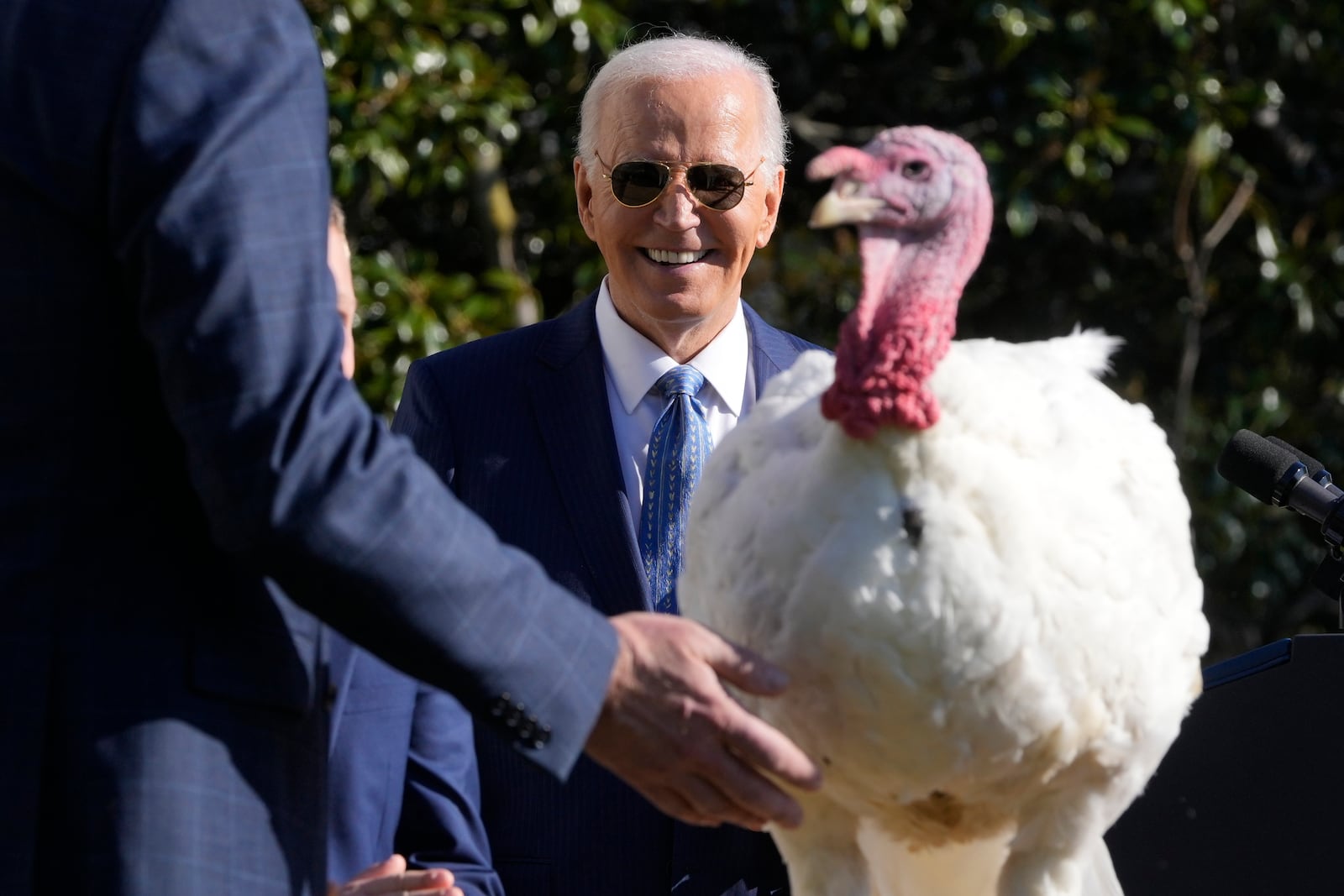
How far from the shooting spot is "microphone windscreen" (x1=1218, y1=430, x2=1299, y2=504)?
2.25 metres

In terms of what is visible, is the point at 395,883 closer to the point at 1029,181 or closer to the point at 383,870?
the point at 383,870

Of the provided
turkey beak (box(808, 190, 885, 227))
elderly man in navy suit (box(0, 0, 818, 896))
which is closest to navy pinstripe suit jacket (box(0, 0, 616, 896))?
elderly man in navy suit (box(0, 0, 818, 896))

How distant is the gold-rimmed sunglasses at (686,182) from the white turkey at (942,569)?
729 millimetres

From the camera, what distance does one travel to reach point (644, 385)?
8.27ft

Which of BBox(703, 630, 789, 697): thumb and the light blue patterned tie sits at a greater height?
BBox(703, 630, 789, 697): thumb

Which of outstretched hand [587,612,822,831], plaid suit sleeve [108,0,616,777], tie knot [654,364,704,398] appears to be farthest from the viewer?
tie knot [654,364,704,398]

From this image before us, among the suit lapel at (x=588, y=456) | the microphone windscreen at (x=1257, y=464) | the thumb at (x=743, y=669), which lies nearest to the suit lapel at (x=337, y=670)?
the thumb at (x=743, y=669)

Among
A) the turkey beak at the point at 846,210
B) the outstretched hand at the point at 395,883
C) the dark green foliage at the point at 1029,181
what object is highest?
the turkey beak at the point at 846,210

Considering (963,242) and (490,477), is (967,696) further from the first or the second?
(490,477)

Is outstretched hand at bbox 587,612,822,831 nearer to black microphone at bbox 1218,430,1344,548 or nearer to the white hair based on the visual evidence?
black microphone at bbox 1218,430,1344,548

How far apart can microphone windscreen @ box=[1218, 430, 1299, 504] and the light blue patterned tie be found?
0.79m

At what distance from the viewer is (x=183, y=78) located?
1312 millimetres

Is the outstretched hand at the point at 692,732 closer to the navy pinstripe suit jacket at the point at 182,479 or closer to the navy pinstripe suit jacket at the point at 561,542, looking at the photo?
the navy pinstripe suit jacket at the point at 182,479

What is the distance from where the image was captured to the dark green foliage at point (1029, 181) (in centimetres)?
449
